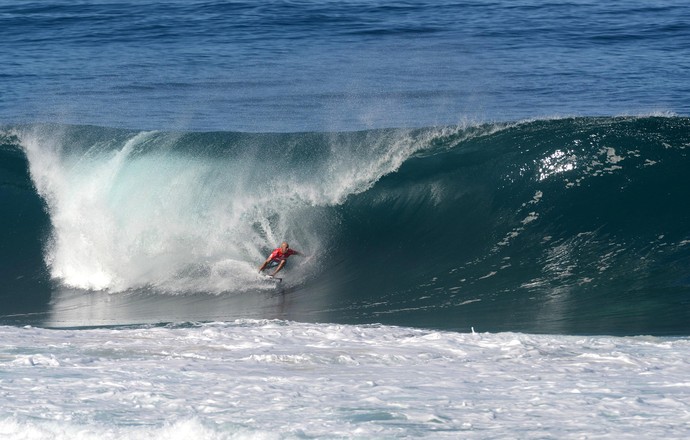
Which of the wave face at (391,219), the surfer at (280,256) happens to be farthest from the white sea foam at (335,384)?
the surfer at (280,256)

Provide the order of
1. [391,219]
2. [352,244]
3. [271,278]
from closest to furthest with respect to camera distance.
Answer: [271,278] → [352,244] → [391,219]

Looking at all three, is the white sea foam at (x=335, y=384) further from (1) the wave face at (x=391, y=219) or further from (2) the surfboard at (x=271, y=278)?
(2) the surfboard at (x=271, y=278)

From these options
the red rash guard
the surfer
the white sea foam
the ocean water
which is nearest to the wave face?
the ocean water

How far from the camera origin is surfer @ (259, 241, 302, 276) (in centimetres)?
1348

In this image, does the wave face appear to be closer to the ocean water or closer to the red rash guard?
the ocean water

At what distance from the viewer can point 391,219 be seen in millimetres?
15164

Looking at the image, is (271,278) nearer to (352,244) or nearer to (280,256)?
(280,256)

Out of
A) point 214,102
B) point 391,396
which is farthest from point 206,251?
point 214,102

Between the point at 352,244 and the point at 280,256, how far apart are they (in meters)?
1.52

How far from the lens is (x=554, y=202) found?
583 inches

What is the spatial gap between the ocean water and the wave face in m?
0.04

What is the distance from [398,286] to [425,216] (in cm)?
209

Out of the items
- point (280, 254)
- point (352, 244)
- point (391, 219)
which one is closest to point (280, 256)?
point (280, 254)

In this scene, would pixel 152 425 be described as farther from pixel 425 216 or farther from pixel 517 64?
pixel 517 64
